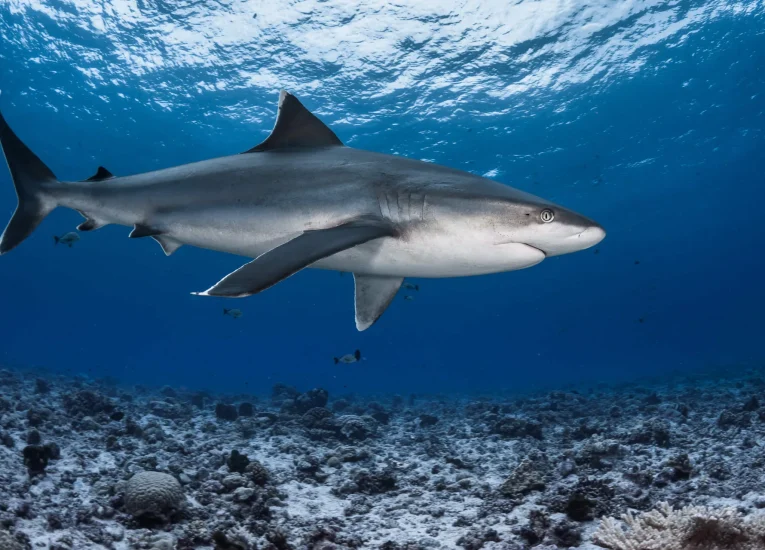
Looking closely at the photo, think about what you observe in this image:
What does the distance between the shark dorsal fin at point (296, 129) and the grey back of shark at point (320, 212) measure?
1 centimetres

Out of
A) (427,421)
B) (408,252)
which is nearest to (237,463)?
(408,252)

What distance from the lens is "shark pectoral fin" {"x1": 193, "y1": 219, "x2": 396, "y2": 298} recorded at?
279cm

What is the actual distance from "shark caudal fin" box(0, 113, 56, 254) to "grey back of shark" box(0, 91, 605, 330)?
0.01m

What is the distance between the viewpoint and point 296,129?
196 inches

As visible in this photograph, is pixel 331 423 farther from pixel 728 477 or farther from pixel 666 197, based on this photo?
pixel 666 197

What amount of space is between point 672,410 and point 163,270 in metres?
85.3

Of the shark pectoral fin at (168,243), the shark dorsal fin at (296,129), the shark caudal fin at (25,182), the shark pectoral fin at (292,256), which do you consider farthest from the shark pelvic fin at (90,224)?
the shark pectoral fin at (292,256)

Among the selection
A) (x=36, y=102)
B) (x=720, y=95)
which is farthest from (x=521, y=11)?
(x=36, y=102)

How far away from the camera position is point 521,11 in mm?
19125

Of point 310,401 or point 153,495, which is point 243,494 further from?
point 310,401

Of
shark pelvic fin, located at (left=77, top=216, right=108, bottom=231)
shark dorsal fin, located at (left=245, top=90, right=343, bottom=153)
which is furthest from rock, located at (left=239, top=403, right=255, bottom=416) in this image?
shark dorsal fin, located at (left=245, top=90, right=343, bottom=153)

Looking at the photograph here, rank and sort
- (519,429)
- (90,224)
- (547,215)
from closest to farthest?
(547,215)
(90,224)
(519,429)

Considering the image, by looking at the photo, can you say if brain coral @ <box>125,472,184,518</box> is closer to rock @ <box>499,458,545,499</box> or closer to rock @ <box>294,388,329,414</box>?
rock @ <box>499,458,545,499</box>

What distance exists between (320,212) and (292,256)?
3.55 ft
